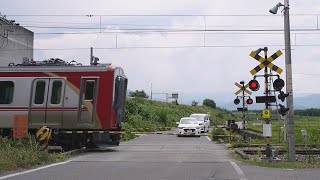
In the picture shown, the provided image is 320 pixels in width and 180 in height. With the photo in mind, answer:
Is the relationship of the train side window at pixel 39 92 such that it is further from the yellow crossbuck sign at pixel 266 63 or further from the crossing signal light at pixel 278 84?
the crossing signal light at pixel 278 84

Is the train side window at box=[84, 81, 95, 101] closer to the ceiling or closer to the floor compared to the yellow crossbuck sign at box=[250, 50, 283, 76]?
closer to the floor

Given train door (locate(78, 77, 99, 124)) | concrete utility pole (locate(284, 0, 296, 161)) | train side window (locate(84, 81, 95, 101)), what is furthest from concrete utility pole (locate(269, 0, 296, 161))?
train side window (locate(84, 81, 95, 101))

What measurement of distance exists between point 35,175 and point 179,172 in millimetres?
3737

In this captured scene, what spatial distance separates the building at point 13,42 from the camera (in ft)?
122

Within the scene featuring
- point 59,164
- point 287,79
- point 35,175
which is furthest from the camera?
point 287,79

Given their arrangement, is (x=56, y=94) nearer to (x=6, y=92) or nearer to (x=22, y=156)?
(x=6, y=92)

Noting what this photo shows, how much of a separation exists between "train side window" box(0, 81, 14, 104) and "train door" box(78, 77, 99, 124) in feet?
10.1

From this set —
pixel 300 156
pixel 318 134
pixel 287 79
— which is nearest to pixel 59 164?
pixel 287 79

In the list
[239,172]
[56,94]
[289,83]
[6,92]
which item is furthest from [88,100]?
[239,172]

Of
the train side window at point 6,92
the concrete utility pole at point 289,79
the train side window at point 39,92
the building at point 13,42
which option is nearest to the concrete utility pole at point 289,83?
the concrete utility pole at point 289,79

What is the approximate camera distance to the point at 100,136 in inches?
768

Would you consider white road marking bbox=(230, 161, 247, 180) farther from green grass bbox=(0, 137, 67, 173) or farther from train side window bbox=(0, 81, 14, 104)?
train side window bbox=(0, 81, 14, 104)

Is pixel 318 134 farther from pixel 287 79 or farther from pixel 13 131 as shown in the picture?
pixel 13 131

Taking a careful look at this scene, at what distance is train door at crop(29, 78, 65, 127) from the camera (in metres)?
19.2
